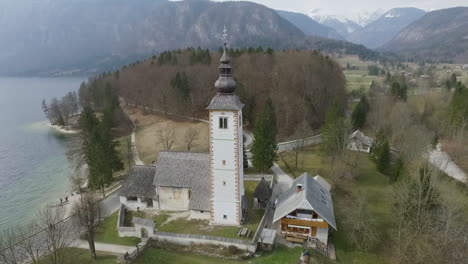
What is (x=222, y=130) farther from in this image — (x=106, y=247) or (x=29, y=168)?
(x=29, y=168)

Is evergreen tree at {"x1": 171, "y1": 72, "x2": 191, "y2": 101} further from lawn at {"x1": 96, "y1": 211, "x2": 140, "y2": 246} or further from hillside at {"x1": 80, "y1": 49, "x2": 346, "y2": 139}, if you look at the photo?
lawn at {"x1": 96, "y1": 211, "x2": 140, "y2": 246}

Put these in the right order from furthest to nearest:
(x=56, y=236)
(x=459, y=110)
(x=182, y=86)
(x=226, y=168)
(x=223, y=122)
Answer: (x=182, y=86), (x=459, y=110), (x=226, y=168), (x=223, y=122), (x=56, y=236)

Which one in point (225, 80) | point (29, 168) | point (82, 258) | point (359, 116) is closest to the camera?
point (82, 258)

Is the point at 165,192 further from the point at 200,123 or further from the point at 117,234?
the point at 200,123

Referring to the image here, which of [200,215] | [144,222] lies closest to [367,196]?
[200,215]

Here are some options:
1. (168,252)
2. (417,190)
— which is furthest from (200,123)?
(417,190)

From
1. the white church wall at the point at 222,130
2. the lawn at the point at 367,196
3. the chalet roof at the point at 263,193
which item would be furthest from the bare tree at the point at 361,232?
the white church wall at the point at 222,130
